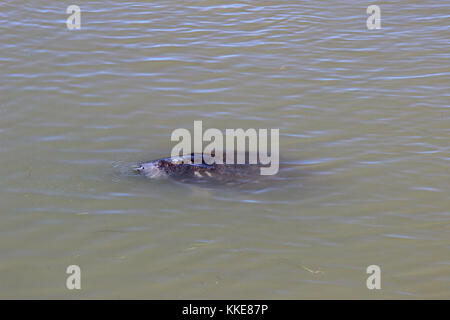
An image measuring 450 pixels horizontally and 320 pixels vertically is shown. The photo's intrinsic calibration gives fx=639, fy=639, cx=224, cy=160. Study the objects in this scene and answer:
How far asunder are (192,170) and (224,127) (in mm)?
1163

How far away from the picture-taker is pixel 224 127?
7266mm

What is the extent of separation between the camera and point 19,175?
6.27 metres

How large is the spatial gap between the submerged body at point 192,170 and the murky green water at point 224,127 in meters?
0.15

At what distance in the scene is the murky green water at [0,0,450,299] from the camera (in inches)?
205

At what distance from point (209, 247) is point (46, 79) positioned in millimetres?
3873

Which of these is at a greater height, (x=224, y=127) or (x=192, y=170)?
(x=224, y=127)

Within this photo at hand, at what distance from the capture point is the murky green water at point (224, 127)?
5219mm

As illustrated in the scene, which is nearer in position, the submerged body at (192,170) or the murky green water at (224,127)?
the murky green water at (224,127)

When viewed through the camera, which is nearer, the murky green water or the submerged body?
the murky green water

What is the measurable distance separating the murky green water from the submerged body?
15cm

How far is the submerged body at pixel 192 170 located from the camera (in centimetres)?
621

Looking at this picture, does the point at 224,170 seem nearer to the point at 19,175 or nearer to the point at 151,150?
the point at 151,150

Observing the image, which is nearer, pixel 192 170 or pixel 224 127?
pixel 192 170
